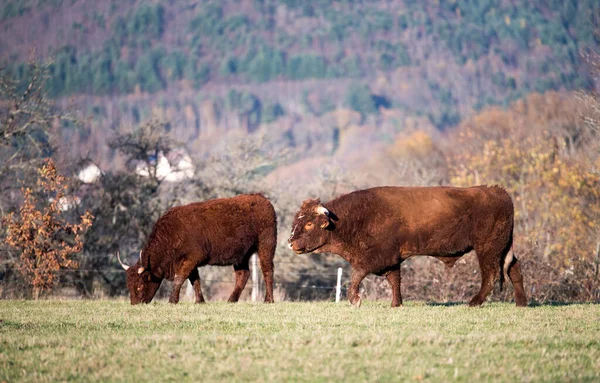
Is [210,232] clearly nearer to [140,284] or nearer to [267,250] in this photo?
[267,250]

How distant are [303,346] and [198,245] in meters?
8.45

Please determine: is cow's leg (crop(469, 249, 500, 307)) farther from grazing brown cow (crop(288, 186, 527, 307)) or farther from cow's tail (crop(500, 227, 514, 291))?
cow's tail (crop(500, 227, 514, 291))

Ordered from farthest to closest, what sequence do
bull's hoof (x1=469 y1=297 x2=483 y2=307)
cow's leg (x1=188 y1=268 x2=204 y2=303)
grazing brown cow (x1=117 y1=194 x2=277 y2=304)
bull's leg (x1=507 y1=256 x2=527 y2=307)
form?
cow's leg (x1=188 y1=268 x2=204 y2=303) → grazing brown cow (x1=117 y1=194 x2=277 y2=304) → bull's leg (x1=507 y1=256 x2=527 y2=307) → bull's hoof (x1=469 y1=297 x2=483 y2=307)

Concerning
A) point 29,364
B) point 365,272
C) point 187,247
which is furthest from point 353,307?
point 29,364

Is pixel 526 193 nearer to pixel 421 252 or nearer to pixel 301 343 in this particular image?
pixel 421 252

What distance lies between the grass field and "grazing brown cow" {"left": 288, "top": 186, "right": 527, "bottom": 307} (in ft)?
4.95

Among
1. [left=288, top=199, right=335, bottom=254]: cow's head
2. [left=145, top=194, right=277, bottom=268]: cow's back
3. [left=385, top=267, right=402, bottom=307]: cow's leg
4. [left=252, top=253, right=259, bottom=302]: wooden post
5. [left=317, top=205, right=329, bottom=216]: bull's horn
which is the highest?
[left=317, top=205, right=329, bottom=216]: bull's horn

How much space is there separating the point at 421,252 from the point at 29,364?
8541 mm

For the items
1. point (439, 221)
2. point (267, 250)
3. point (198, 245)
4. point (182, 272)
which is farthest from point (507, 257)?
point (182, 272)

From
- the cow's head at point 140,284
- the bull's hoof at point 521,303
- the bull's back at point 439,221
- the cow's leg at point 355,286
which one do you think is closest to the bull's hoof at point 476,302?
the bull's hoof at point 521,303

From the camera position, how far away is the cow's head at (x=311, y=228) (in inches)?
673

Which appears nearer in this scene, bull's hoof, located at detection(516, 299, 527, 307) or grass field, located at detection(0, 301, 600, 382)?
grass field, located at detection(0, 301, 600, 382)

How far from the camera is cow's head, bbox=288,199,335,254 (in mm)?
17094

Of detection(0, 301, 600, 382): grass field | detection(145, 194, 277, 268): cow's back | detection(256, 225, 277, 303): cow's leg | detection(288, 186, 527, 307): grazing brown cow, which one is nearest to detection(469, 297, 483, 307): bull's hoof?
detection(288, 186, 527, 307): grazing brown cow
